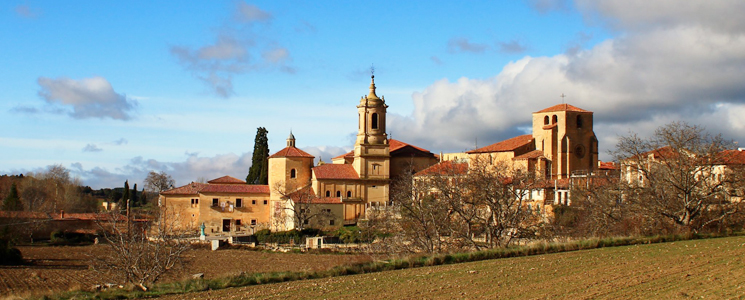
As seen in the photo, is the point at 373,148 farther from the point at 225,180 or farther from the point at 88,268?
the point at 88,268

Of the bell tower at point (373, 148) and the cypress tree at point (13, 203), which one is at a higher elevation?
the bell tower at point (373, 148)

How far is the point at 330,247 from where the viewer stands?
50.9 m

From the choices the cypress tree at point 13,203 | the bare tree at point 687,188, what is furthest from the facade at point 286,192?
the bare tree at point 687,188

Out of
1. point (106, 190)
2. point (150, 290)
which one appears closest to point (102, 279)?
point (150, 290)

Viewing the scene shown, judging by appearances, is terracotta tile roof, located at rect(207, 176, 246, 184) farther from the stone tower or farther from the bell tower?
the stone tower

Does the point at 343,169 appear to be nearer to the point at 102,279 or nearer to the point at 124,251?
the point at 102,279

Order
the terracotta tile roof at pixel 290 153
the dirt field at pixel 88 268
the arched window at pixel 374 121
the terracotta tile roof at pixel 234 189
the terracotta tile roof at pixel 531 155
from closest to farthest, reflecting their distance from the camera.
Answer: the dirt field at pixel 88 268
the terracotta tile roof at pixel 531 155
the terracotta tile roof at pixel 234 189
the terracotta tile roof at pixel 290 153
the arched window at pixel 374 121

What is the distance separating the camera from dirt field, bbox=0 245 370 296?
3215cm

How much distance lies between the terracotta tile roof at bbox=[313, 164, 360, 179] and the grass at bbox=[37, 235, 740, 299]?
3605 cm

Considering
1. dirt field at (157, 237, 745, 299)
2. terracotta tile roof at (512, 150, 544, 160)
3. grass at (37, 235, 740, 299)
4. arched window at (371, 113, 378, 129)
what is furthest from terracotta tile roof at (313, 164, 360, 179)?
dirt field at (157, 237, 745, 299)

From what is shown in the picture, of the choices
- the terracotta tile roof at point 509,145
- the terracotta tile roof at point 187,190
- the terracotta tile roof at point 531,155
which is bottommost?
the terracotta tile roof at point 187,190

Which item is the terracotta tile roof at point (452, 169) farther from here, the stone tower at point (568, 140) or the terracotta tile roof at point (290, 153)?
the terracotta tile roof at point (290, 153)

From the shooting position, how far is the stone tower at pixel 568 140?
56.3 meters

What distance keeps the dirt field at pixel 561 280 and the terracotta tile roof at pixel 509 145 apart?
1345 inches
